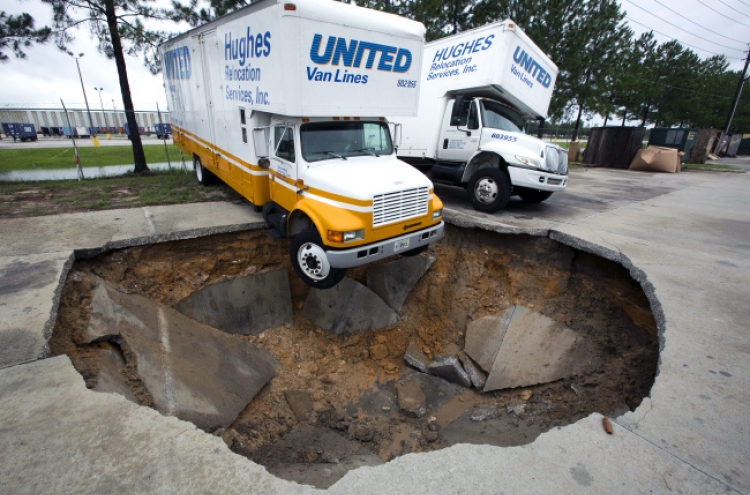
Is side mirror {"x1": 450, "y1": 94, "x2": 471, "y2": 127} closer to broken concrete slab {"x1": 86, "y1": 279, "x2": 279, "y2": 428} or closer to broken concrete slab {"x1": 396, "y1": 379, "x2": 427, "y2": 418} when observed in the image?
broken concrete slab {"x1": 396, "y1": 379, "x2": 427, "y2": 418}

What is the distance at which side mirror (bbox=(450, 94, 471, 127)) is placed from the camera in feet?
24.9

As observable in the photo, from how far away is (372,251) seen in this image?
460 centimetres

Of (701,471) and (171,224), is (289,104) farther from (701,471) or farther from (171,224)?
(701,471)

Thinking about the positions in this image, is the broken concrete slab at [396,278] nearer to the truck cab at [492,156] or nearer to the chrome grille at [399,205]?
the chrome grille at [399,205]

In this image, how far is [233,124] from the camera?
6363 mm

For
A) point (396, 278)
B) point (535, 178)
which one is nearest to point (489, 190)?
point (535, 178)

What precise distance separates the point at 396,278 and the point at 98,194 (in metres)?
7.36

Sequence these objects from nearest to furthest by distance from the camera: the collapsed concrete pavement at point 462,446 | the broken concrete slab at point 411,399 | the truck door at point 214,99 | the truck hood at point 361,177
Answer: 1. the collapsed concrete pavement at point 462,446
2. the truck hood at point 361,177
3. the broken concrete slab at point 411,399
4. the truck door at point 214,99

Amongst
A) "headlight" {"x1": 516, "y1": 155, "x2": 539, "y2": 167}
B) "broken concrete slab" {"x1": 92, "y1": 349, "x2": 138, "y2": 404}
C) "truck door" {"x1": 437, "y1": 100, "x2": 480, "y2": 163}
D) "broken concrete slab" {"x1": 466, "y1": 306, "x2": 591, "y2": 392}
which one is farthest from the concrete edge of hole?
"broken concrete slab" {"x1": 92, "y1": 349, "x2": 138, "y2": 404}

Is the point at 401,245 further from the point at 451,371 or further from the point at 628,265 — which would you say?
the point at 628,265

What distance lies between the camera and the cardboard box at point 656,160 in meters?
17.0

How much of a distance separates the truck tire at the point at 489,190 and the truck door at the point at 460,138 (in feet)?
1.87

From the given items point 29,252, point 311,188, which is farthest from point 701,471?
point 29,252

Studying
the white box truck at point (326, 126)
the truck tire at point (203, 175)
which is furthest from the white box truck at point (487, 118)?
the truck tire at point (203, 175)
